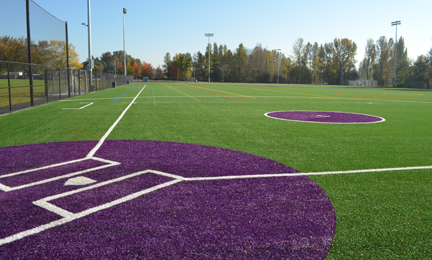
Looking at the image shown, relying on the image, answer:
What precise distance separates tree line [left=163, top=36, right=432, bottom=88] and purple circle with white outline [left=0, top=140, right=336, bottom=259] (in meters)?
83.8

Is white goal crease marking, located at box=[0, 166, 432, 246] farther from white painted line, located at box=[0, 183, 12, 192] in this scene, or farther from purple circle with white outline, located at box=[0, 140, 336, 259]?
white painted line, located at box=[0, 183, 12, 192]

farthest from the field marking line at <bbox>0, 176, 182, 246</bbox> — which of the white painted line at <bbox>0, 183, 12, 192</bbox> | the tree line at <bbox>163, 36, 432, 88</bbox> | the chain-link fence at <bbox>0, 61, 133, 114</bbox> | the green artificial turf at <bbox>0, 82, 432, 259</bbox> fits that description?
the tree line at <bbox>163, 36, 432, 88</bbox>

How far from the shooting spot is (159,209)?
3672mm

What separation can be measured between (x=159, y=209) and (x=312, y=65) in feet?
403

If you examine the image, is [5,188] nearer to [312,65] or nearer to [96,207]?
[96,207]

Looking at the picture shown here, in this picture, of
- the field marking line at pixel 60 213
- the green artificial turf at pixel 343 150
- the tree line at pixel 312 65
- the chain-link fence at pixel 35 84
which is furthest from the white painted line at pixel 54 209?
the tree line at pixel 312 65

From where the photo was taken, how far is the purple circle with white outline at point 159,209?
2857mm

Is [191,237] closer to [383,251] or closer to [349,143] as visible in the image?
[383,251]

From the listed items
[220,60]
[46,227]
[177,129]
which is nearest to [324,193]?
[46,227]

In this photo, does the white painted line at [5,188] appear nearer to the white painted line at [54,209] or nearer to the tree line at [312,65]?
the white painted line at [54,209]

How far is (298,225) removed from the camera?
3330 millimetres

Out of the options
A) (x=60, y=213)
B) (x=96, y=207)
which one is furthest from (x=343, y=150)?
(x=60, y=213)

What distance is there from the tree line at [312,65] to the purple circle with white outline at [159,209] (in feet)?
275

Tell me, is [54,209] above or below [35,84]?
below
